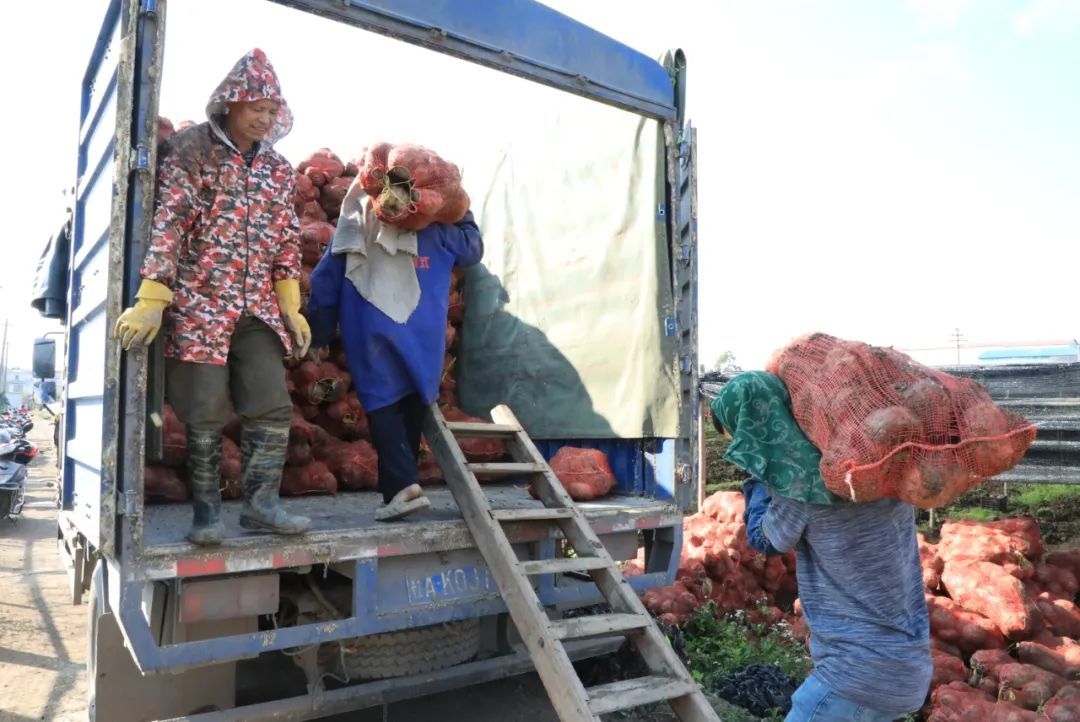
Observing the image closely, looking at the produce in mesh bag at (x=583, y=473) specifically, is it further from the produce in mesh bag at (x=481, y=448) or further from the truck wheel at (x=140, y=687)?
the truck wheel at (x=140, y=687)

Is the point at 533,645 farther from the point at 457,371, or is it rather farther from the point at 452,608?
the point at 457,371

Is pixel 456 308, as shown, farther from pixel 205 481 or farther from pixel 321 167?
pixel 205 481

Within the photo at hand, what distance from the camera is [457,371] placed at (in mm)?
5234

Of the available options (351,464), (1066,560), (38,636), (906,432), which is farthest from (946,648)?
(38,636)

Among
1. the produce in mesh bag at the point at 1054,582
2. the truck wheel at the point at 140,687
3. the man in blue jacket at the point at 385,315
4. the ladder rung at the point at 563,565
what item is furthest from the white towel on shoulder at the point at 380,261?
the produce in mesh bag at the point at 1054,582

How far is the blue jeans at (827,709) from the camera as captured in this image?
7.51ft

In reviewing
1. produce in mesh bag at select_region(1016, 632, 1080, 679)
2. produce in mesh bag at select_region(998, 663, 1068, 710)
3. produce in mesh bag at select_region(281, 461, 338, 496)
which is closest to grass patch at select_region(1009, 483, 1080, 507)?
produce in mesh bag at select_region(1016, 632, 1080, 679)

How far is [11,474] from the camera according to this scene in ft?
32.2

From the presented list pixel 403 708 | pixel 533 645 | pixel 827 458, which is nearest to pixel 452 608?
pixel 533 645

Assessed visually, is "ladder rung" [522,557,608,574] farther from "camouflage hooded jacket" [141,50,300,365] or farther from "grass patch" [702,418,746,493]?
"grass patch" [702,418,746,493]

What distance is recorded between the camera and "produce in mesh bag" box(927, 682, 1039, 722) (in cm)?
342

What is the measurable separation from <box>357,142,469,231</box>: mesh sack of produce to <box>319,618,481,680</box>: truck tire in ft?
5.79

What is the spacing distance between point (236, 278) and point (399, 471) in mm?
1116

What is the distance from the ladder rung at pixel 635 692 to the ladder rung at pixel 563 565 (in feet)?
1.63
